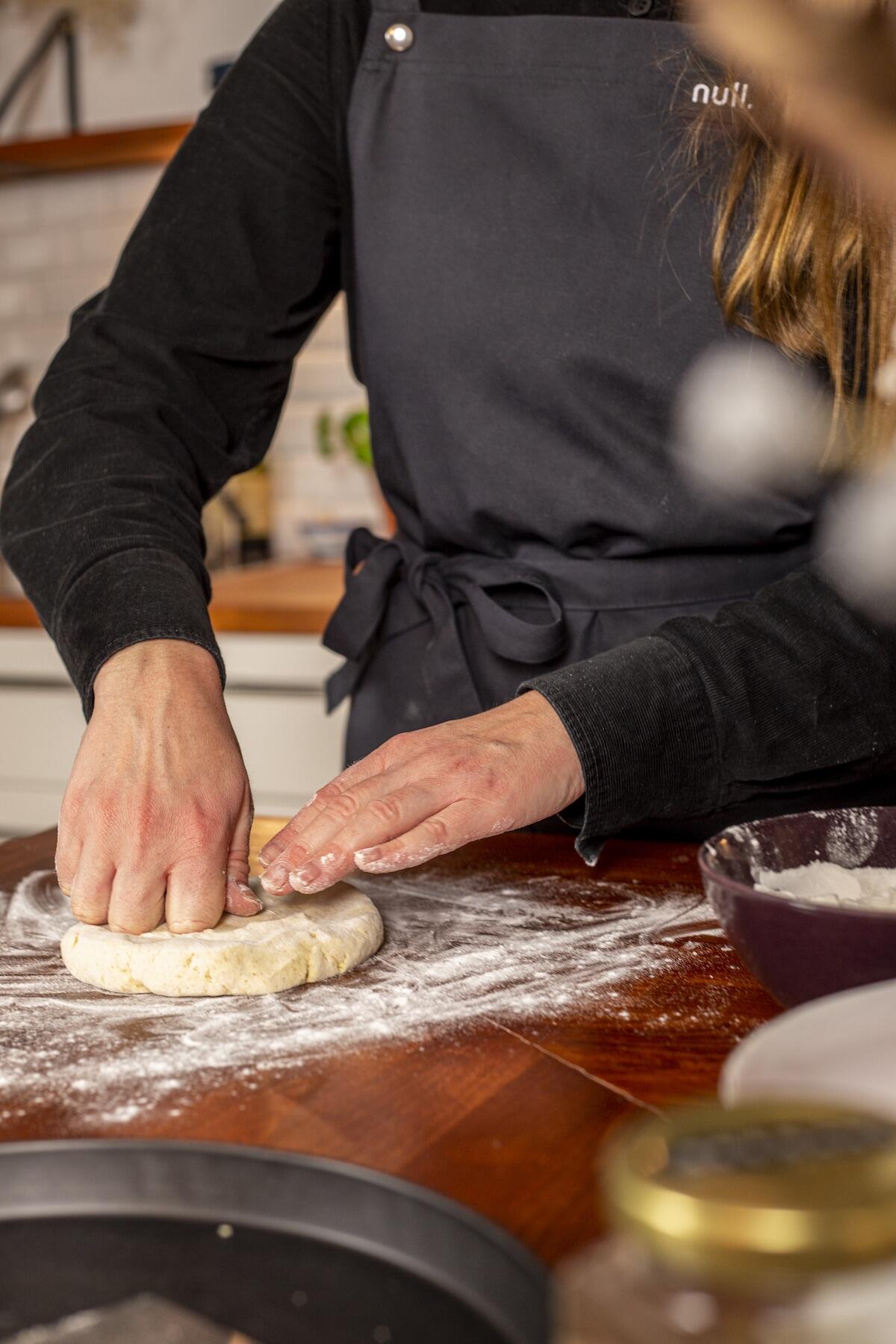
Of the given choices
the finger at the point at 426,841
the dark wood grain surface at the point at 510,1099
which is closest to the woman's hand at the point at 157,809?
the finger at the point at 426,841

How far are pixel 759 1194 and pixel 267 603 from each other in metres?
1.79

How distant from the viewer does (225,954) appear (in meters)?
0.72

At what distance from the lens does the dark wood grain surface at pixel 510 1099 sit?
19.5 inches

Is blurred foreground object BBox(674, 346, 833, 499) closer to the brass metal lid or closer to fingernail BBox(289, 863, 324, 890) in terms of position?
fingernail BBox(289, 863, 324, 890)

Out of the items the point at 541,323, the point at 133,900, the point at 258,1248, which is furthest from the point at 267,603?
the point at 258,1248

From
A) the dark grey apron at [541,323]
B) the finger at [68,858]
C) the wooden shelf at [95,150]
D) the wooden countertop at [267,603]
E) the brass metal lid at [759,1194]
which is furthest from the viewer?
the wooden shelf at [95,150]

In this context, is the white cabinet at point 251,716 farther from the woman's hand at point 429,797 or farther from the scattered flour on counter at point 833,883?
the scattered flour on counter at point 833,883

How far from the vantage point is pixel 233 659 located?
204 cm

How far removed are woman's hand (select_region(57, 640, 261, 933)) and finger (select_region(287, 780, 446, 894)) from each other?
67 mm

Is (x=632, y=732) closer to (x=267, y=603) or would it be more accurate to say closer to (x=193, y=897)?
(x=193, y=897)

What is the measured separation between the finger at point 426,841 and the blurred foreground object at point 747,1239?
17.5 inches

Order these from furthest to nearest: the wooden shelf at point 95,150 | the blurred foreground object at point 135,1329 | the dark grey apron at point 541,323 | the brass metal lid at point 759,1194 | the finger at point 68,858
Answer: the wooden shelf at point 95,150
the dark grey apron at point 541,323
the finger at point 68,858
the blurred foreground object at point 135,1329
the brass metal lid at point 759,1194

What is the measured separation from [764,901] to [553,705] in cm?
27

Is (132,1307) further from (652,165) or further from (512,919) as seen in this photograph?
(652,165)
